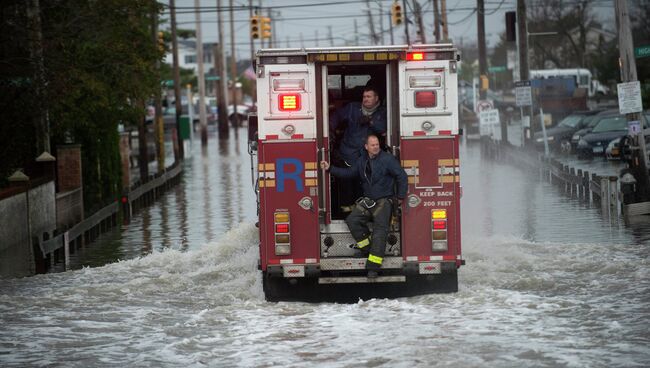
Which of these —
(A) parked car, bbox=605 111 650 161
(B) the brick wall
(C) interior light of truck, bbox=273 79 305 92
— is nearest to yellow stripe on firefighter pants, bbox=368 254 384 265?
(C) interior light of truck, bbox=273 79 305 92

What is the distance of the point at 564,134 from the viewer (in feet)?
154

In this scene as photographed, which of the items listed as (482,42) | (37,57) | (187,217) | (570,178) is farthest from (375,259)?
(482,42)

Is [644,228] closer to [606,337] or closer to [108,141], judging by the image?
[606,337]

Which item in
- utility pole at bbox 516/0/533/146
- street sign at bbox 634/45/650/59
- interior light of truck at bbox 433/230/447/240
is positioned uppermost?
utility pole at bbox 516/0/533/146

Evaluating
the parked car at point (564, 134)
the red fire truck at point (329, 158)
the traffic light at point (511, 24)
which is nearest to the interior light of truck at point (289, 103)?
the red fire truck at point (329, 158)

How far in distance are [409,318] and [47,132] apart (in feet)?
48.4

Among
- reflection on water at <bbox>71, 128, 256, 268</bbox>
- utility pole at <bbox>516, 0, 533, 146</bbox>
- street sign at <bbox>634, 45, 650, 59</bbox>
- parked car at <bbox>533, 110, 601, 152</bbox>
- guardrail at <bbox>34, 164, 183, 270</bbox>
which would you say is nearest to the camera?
guardrail at <bbox>34, 164, 183, 270</bbox>

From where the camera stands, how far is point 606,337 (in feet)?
39.8

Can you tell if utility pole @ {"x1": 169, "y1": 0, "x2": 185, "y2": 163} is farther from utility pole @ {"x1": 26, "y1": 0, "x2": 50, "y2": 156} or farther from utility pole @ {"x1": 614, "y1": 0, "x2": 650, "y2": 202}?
utility pole @ {"x1": 614, "y1": 0, "x2": 650, "y2": 202}

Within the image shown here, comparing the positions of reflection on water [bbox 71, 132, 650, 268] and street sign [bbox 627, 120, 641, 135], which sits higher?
street sign [bbox 627, 120, 641, 135]

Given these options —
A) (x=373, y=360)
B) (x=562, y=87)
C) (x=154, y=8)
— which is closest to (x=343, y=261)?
(x=373, y=360)

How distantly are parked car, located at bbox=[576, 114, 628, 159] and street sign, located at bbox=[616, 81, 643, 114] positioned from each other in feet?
A: 56.5

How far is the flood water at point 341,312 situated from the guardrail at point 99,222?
1.54 ft

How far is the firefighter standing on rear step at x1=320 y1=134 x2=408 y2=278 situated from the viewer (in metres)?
13.7
